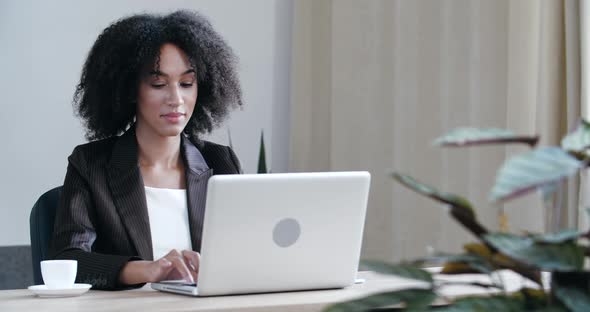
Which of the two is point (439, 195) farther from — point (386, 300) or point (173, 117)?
point (173, 117)

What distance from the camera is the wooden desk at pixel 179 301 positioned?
1504 mm

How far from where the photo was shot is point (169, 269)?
1.84 metres

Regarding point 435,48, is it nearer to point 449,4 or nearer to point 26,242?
point 449,4

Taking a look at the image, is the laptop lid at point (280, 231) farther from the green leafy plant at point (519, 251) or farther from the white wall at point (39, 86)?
the white wall at point (39, 86)

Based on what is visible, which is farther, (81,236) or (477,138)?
(81,236)

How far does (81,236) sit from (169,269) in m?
0.36

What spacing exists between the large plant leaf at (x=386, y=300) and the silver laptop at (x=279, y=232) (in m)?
0.84

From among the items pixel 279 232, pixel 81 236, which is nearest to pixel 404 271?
pixel 279 232

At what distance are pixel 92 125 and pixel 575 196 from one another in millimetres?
1357

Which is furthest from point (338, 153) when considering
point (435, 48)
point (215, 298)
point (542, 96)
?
point (215, 298)

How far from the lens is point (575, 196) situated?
8.25ft

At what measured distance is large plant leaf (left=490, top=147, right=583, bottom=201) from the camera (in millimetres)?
598

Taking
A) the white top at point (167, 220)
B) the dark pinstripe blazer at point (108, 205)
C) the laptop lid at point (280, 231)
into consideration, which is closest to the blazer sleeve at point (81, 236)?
the dark pinstripe blazer at point (108, 205)

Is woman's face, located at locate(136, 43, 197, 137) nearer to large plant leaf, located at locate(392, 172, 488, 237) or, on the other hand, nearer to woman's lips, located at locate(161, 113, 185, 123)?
woman's lips, located at locate(161, 113, 185, 123)
